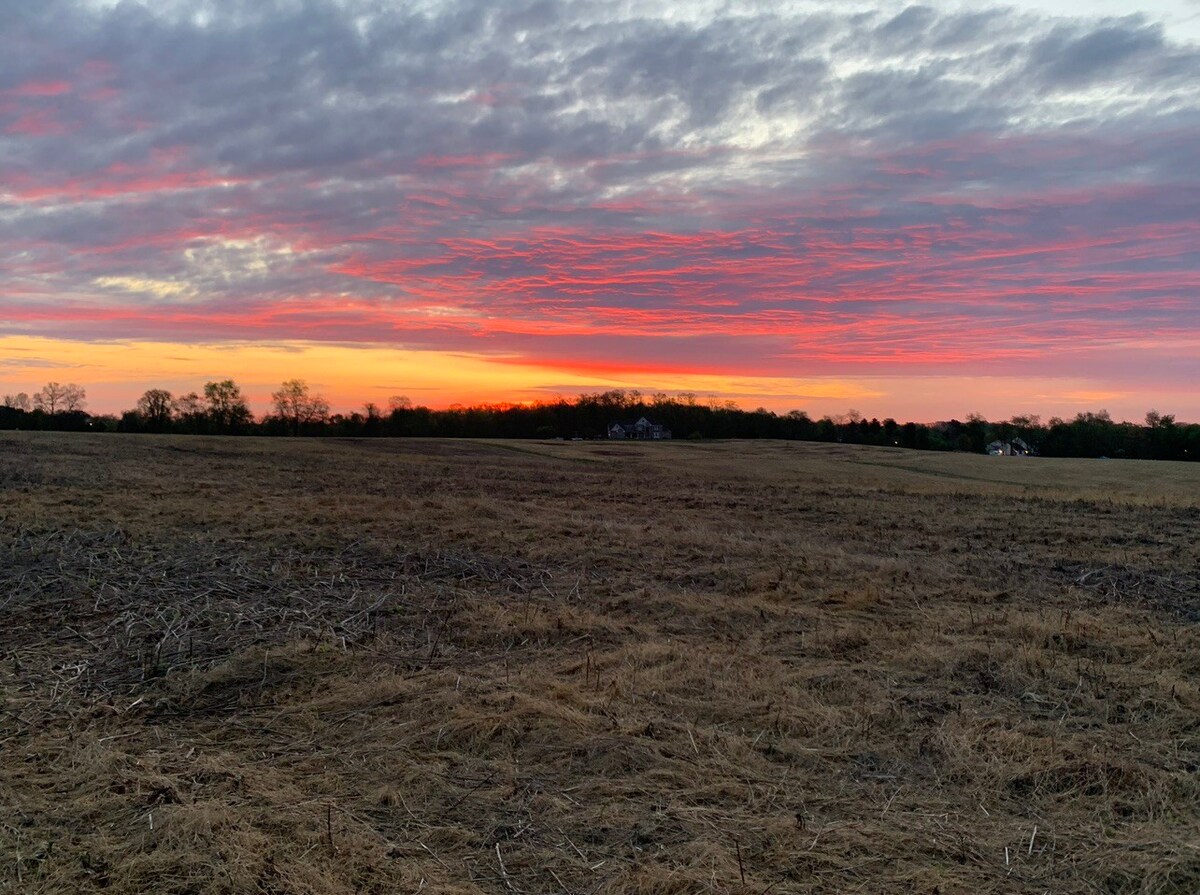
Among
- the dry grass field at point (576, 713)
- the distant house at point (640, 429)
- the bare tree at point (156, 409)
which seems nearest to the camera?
the dry grass field at point (576, 713)

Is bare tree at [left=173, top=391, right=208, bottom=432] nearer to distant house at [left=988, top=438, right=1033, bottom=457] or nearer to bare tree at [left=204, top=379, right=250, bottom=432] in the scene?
bare tree at [left=204, top=379, right=250, bottom=432]

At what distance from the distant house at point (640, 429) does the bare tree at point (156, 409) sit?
53.3 m

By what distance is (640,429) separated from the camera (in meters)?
112

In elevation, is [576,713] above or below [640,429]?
below

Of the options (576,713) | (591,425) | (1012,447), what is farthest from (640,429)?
(576,713)

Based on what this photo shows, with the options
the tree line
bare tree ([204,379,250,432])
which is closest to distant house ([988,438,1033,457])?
the tree line

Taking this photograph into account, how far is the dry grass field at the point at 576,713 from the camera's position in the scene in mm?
4234

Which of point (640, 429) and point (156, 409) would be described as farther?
point (640, 429)

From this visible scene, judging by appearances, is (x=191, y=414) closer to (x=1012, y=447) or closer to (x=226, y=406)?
(x=226, y=406)

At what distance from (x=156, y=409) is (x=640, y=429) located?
60.3 metres

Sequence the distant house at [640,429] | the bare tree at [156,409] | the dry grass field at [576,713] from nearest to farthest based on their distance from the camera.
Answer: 1. the dry grass field at [576,713]
2. the bare tree at [156,409]
3. the distant house at [640,429]

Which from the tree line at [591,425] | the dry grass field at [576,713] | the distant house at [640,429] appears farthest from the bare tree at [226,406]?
the dry grass field at [576,713]

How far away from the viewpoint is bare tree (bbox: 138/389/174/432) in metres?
83.2

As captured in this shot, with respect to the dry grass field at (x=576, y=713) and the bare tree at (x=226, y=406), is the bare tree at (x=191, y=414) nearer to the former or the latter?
the bare tree at (x=226, y=406)
